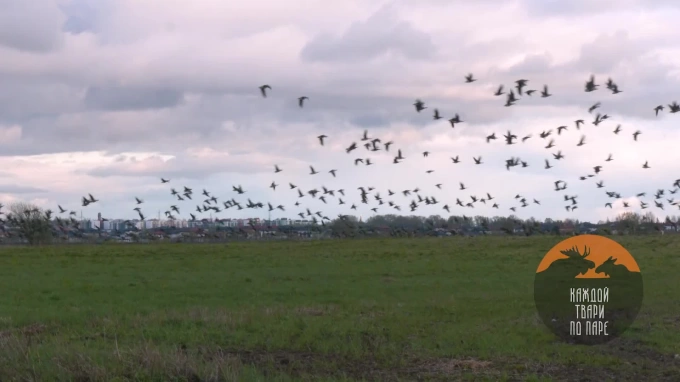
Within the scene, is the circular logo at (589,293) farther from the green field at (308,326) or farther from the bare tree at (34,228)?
the bare tree at (34,228)

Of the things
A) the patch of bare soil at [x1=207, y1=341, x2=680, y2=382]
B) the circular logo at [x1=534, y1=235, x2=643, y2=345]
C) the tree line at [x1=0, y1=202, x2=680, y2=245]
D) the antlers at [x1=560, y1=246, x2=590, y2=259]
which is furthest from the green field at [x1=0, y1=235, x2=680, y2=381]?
the tree line at [x1=0, y1=202, x2=680, y2=245]

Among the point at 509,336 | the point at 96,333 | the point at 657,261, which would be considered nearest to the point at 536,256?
the point at 657,261

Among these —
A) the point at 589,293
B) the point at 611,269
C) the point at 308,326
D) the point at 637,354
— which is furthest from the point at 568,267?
the point at 637,354

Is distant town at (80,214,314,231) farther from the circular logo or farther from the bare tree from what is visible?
the circular logo

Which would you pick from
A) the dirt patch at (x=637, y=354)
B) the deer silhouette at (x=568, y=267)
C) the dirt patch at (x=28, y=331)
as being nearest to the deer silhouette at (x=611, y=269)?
the deer silhouette at (x=568, y=267)

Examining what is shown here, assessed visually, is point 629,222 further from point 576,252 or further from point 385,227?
point 576,252

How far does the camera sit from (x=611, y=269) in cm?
2022

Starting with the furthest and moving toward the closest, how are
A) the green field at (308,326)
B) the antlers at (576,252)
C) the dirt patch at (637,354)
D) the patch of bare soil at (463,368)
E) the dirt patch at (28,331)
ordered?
the antlers at (576,252) < the dirt patch at (28,331) < the dirt patch at (637,354) < the patch of bare soil at (463,368) < the green field at (308,326)

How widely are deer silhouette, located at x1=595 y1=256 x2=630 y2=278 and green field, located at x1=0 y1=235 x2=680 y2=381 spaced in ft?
3.78

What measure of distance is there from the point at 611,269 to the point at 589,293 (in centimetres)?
92

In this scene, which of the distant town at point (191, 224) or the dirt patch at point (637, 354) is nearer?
the dirt patch at point (637, 354)

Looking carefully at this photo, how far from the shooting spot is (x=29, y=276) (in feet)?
111

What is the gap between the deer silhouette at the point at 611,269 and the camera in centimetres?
1978

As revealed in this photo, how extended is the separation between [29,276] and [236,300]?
45.7 ft
